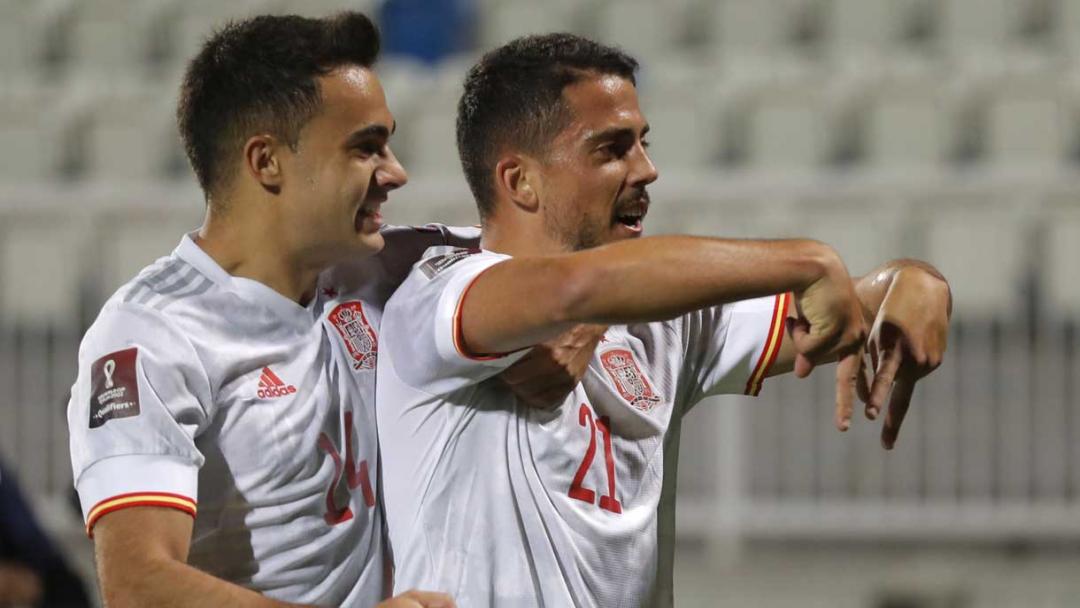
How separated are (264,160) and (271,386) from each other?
1.17ft

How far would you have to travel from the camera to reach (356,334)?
264 cm

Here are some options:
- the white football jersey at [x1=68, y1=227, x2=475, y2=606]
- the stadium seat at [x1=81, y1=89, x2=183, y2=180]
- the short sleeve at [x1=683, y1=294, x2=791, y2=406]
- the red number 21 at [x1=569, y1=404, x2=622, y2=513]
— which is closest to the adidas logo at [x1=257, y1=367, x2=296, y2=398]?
the white football jersey at [x1=68, y1=227, x2=475, y2=606]

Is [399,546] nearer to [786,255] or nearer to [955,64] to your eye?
[786,255]

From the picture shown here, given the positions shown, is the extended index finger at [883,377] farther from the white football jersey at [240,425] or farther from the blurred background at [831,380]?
the blurred background at [831,380]

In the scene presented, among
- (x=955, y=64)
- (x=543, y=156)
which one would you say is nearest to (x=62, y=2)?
(x=955, y=64)

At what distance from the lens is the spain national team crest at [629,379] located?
266 centimetres

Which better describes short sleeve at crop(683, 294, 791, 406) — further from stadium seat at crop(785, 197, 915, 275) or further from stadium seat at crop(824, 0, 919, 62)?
stadium seat at crop(824, 0, 919, 62)

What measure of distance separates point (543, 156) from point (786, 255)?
66 cm

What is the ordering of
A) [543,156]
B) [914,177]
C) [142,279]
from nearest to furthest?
[142,279] < [543,156] < [914,177]

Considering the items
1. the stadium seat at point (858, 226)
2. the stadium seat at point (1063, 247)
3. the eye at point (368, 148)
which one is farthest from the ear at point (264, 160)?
the stadium seat at point (1063, 247)

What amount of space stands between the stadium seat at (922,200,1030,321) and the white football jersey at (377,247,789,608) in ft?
13.4

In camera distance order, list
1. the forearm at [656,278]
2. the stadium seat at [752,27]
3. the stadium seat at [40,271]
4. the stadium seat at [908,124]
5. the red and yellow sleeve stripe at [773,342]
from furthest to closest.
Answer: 1. the stadium seat at [752,27]
2. the stadium seat at [908,124]
3. the stadium seat at [40,271]
4. the red and yellow sleeve stripe at [773,342]
5. the forearm at [656,278]

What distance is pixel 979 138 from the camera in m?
7.89

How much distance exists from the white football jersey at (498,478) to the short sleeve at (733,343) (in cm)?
25
